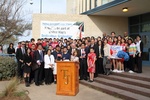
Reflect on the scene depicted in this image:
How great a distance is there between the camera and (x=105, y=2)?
49.5 ft

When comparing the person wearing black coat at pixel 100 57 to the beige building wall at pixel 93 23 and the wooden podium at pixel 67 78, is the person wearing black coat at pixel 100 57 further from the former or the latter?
the beige building wall at pixel 93 23

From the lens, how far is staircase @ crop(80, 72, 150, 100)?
8.35 metres

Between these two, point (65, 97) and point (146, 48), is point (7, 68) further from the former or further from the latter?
point (146, 48)

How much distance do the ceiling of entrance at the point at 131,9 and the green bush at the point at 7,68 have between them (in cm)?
655

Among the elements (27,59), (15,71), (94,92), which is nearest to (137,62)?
(94,92)

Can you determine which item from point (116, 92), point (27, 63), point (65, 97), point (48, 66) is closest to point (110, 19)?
point (48, 66)

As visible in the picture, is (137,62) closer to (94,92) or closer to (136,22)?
(94,92)

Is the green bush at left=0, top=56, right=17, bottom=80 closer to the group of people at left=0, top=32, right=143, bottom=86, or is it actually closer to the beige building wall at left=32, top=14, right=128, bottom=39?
the group of people at left=0, top=32, right=143, bottom=86

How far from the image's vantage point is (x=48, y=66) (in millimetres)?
11617

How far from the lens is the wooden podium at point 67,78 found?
8969 mm

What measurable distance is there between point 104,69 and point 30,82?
12.0 ft

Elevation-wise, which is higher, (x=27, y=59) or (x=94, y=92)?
(x=27, y=59)

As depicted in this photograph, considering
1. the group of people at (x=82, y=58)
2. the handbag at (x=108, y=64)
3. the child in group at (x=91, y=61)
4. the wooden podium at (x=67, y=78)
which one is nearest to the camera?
the wooden podium at (x=67, y=78)

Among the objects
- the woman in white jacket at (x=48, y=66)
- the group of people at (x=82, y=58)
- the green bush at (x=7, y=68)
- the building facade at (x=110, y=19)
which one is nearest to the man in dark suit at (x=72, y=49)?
the group of people at (x=82, y=58)
